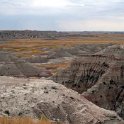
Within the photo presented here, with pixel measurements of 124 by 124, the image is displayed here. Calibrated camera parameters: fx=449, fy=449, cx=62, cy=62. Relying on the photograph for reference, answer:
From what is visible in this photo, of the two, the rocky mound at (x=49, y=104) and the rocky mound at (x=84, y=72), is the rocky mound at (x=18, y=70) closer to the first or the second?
the rocky mound at (x=84, y=72)

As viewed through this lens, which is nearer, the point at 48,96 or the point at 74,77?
the point at 48,96

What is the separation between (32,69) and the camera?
65.8 meters

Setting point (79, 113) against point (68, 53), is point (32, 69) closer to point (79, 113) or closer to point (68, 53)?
point (68, 53)

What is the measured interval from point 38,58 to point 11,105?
77.5 meters

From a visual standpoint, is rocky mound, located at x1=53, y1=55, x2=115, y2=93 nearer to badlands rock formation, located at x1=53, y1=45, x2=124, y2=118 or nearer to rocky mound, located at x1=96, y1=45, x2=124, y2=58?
badlands rock formation, located at x1=53, y1=45, x2=124, y2=118

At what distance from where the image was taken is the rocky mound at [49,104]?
17406 millimetres

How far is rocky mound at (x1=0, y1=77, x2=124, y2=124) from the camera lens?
685 inches

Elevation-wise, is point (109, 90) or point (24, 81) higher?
point (24, 81)

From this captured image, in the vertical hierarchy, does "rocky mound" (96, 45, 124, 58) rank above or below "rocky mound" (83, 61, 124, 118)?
above

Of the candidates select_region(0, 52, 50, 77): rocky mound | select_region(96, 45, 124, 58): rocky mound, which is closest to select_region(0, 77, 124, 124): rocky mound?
select_region(96, 45, 124, 58): rocky mound

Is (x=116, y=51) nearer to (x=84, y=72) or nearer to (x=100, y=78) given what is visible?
(x=84, y=72)

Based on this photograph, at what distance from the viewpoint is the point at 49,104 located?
58.5 ft

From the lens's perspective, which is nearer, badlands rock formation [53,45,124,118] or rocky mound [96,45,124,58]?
badlands rock formation [53,45,124,118]

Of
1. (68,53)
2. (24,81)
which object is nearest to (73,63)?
(24,81)
